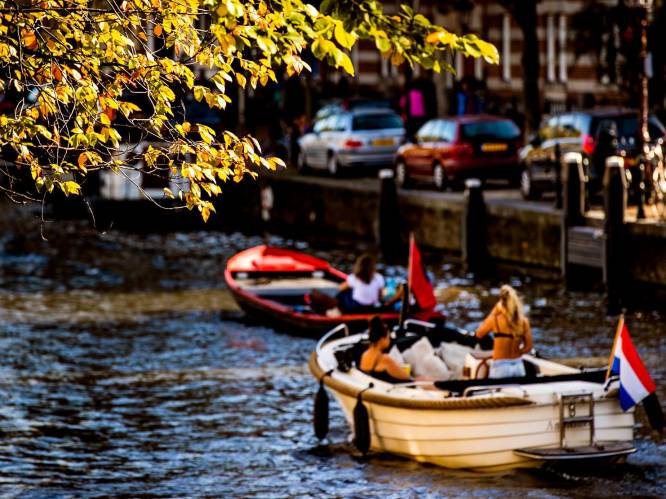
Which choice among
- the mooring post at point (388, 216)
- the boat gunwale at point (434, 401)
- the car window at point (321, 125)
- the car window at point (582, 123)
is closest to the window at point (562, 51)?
the car window at point (321, 125)

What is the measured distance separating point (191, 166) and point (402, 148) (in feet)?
82.5

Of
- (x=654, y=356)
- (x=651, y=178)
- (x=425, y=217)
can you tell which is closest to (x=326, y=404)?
(x=654, y=356)

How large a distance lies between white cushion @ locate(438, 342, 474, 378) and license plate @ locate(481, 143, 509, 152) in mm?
15969

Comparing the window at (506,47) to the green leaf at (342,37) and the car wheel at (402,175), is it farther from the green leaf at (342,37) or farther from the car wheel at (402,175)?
the green leaf at (342,37)

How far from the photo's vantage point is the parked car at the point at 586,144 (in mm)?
27844

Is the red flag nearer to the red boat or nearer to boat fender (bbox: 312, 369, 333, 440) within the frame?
the red boat

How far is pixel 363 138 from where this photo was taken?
3766 centimetres

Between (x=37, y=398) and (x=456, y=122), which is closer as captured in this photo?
(x=37, y=398)

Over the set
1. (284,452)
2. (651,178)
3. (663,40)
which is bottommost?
(284,452)

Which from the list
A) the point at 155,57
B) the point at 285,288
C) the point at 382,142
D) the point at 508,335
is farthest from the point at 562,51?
the point at 155,57

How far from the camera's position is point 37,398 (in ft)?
62.7

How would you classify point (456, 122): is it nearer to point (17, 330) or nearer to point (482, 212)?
point (482, 212)

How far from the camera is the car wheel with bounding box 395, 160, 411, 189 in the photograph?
34.7m

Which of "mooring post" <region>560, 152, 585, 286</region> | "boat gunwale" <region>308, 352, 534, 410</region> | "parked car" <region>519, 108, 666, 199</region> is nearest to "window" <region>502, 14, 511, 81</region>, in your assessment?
"parked car" <region>519, 108, 666, 199</region>
